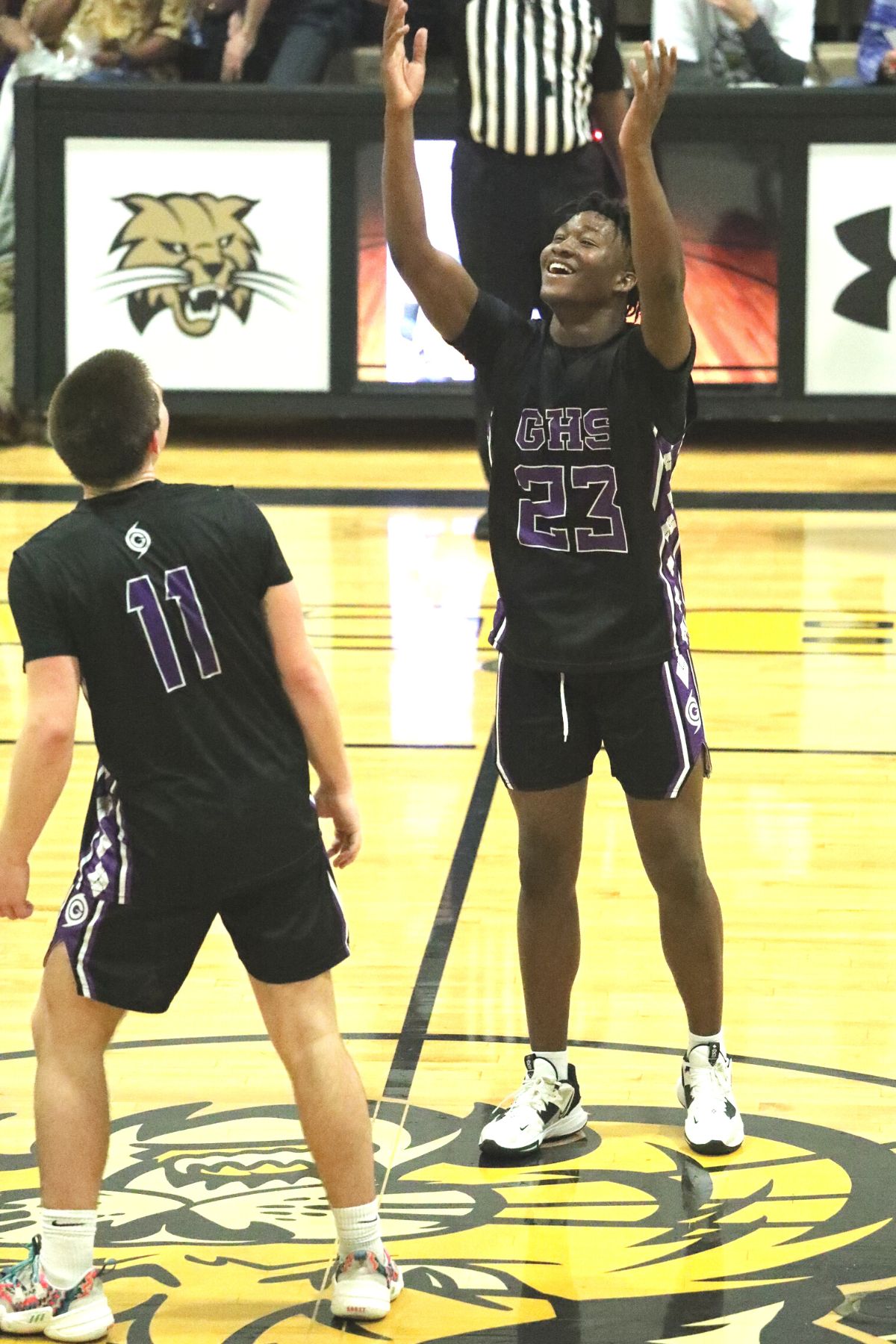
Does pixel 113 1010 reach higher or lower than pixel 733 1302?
higher

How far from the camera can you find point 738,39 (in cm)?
999

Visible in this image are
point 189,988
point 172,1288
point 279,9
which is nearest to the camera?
point 172,1288

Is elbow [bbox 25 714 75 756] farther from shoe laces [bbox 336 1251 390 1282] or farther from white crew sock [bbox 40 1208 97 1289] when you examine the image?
shoe laces [bbox 336 1251 390 1282]

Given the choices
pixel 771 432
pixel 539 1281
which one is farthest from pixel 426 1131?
pixel 771 432

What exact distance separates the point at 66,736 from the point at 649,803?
1.00 meters

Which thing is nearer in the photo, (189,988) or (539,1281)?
(539,1281)

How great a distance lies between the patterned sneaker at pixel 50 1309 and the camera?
101 inches

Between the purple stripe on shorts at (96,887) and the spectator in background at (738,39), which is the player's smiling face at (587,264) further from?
the spectator in background at (738,39)

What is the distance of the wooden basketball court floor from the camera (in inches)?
107

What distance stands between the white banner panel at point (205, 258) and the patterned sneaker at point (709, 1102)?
23.7 ft

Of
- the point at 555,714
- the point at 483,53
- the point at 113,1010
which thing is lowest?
the point at 113,1010

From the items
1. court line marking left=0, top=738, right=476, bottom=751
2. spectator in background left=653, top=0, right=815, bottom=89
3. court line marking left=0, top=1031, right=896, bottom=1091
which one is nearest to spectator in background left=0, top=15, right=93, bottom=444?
spectator in background left=653, top=0, right=815, bottom=89

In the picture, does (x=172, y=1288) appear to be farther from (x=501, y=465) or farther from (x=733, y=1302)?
(x=501, y=465)

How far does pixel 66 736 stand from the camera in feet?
8.20
